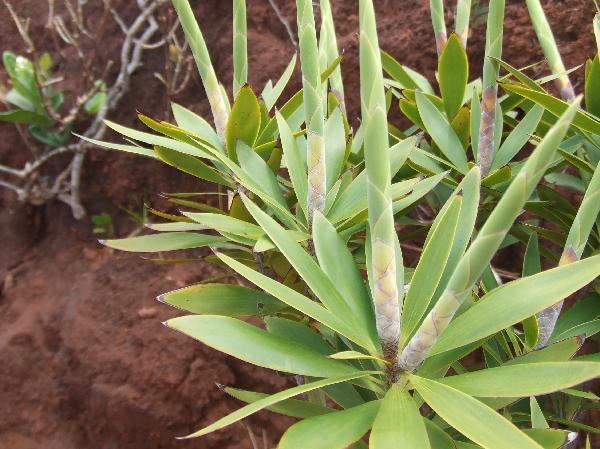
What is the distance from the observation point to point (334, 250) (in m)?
0.60

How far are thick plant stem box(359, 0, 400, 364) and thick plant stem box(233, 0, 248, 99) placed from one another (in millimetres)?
391

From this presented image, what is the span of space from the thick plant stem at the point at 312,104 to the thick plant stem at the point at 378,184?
0.40 feet

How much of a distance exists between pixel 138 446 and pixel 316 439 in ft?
3.34

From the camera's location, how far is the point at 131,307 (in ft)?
4.95

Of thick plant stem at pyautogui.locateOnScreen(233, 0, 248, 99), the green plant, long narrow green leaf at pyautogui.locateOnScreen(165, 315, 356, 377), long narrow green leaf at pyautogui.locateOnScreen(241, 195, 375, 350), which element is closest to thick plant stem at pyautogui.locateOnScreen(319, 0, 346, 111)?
thick plant stem at pyautogui.locateOnScreen(233, 0, 248, 99)

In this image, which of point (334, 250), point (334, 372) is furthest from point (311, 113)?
point (334, 372)

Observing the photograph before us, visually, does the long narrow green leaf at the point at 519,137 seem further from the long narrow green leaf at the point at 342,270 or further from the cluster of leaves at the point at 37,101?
the cluster of leaves at the point at 37,101

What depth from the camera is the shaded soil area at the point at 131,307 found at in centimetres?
135

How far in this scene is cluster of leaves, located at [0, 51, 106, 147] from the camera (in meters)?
1.64

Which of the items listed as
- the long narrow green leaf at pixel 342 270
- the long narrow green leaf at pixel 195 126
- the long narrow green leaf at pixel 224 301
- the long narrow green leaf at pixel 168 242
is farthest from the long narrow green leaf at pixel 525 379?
the long narrow green leaf at pixel 195 126

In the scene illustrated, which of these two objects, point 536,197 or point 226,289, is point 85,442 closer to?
point 226,289

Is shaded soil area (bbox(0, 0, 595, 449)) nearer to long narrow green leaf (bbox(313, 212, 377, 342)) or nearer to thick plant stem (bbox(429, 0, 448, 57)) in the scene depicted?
thick plant stem (bbox(429, 0, 448, 57))

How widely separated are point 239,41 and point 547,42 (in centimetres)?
48

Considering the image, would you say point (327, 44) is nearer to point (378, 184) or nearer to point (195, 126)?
point (195, 126)
